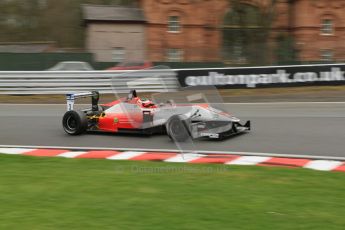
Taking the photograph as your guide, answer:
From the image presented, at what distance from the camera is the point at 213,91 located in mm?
10273

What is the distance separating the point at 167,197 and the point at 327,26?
4282cm

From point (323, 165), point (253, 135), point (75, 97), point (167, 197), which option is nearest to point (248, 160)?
point (323, 165)

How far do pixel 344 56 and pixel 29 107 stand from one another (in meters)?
15.8

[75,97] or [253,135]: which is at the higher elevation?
[75,97]

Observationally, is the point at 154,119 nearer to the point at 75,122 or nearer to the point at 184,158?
the point at 75,122

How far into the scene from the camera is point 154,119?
10.4 meters

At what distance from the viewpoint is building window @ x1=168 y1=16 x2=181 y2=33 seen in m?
44.8

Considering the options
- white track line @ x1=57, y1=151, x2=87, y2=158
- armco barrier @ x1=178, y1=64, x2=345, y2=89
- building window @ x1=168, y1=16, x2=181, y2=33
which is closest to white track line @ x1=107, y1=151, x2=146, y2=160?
white track line @ x1=57, y1=151, x2=87, y2=158

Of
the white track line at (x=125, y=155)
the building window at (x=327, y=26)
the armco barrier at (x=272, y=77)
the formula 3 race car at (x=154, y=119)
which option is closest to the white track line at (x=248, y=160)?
the formula 3 race car at (x=154, y=119)

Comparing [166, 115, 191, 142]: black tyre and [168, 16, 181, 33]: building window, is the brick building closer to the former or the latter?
[168, 16, 181, 33]: building window

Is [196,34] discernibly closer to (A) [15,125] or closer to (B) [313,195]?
(A) [15,125]

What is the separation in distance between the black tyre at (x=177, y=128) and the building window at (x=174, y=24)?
35.7 meters

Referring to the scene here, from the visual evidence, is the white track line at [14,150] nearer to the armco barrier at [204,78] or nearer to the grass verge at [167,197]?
the grass verge at [167,197]

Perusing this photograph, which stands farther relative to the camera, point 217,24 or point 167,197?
point 217,24
